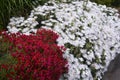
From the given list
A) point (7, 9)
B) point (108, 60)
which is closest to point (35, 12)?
point (7, 9)

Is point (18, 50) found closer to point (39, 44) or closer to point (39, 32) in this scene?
point (39, 44)

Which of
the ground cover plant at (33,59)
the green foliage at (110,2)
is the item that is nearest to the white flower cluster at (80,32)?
the ground cover plant at (33,59)

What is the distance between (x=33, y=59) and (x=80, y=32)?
1.99 m

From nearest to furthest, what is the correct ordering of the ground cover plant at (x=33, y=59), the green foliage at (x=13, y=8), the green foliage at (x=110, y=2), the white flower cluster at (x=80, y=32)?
the ground cover plant at (x=33, y=59), the white flower cluster at (x=80, y=32), the green foliage at (x=13, y=8), the green foliage at (x=110, y=2)

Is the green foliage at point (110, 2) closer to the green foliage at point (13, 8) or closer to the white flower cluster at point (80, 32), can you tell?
the white flower cluster at point (80, 32)

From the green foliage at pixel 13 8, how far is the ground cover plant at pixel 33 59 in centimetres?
132

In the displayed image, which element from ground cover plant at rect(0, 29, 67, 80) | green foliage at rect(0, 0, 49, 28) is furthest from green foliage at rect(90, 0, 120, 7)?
ground cover plant at rect(0, 29, 67, 80)

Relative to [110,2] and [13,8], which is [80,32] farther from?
[110,2]

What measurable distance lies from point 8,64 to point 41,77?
456mm

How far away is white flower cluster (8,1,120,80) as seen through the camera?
579 centimetres

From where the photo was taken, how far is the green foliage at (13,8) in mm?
6528

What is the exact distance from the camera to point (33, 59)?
180 inches

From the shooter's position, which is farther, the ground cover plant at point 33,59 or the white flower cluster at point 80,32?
the white flower cluster at point 80,32

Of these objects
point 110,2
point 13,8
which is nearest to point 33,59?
point 13,8
